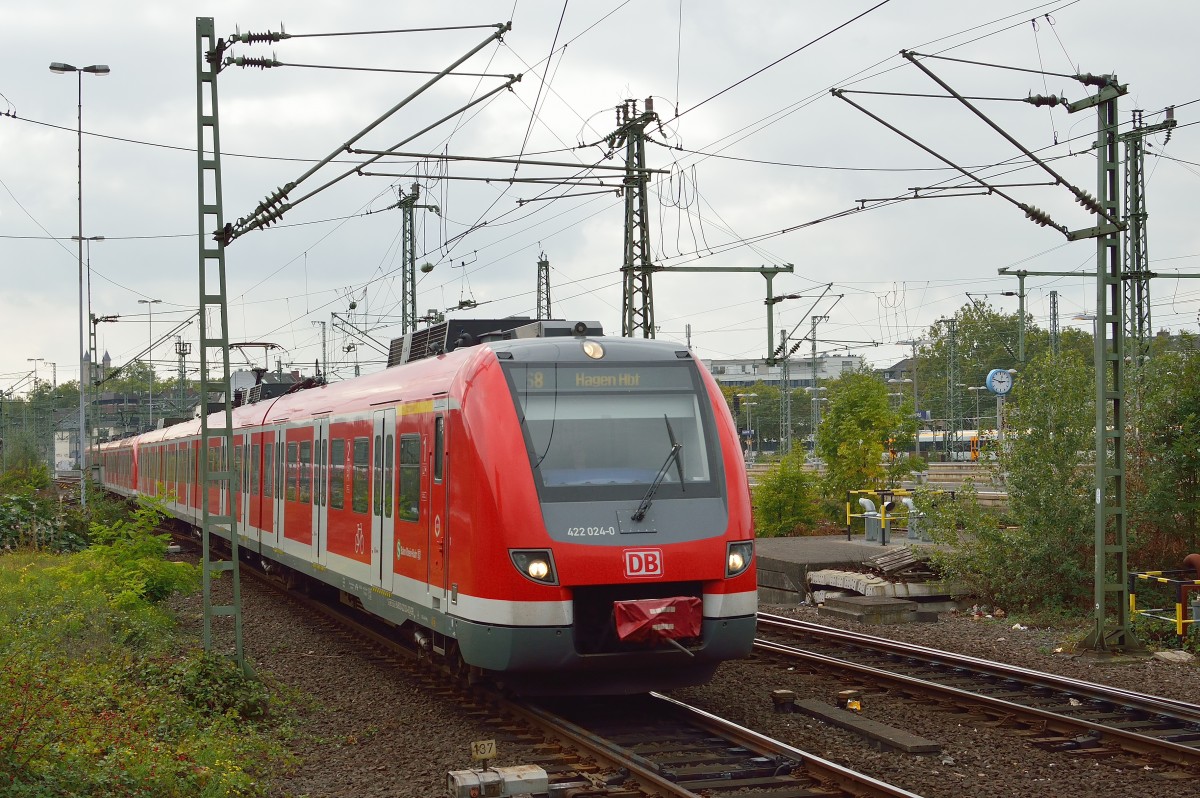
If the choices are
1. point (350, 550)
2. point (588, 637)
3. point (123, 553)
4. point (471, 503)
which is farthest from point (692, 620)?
point (123, 553)

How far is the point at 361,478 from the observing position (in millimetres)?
13328

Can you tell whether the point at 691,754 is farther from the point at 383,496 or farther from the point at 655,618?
the point at 383,496

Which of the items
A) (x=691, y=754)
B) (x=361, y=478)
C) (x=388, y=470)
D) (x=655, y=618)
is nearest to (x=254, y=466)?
(x=361, y=478)

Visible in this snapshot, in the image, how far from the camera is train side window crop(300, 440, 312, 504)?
16142 millimetres

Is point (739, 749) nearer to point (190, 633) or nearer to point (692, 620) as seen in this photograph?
point (692, 620)

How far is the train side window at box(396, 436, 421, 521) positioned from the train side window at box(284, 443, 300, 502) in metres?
5.79

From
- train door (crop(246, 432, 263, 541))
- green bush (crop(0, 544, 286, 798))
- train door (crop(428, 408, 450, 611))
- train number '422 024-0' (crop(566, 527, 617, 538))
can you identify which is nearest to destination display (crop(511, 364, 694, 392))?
train door (crop(428, 408, 450, 611))

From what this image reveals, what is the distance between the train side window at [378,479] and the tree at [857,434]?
1608 cm

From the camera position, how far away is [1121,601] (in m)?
13.7

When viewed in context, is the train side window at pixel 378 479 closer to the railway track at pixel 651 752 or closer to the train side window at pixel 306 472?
the railway track at pixel 651 752

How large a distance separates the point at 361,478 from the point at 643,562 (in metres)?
5.02

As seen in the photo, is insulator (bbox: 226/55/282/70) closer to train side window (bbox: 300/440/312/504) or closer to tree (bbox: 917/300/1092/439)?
train side window (bbox: 300/440/312/504)

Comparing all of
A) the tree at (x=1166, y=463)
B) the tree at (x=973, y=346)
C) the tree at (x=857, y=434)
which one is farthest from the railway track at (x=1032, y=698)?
the tree at (x=973, y=346)

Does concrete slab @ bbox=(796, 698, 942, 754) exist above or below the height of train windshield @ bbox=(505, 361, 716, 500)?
below
